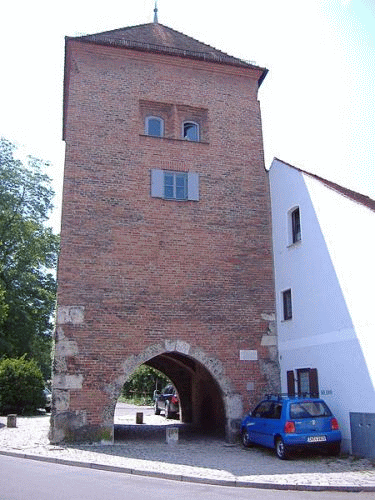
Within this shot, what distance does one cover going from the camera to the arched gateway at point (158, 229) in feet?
52.3

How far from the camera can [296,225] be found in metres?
17.1

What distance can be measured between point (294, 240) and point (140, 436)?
808 cm

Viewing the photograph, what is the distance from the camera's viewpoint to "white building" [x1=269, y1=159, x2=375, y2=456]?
1280cm

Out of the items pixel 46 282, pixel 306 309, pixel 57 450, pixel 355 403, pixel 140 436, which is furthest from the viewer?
pixel 46 282

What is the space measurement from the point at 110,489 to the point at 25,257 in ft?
95.5

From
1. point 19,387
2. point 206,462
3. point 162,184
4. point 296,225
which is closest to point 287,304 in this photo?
point 296,225

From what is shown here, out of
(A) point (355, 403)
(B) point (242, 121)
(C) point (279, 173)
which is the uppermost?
(B) point (242, 121)

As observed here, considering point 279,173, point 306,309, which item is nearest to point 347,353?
point 306,309

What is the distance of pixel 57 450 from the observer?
13.9 meters

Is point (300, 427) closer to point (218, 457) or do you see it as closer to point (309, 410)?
point (309, 410)

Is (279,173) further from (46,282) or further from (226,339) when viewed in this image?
(46,282)

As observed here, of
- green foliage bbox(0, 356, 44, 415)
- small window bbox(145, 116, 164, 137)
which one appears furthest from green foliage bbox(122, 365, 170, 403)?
small window bbox(145, 116, 164, 137)

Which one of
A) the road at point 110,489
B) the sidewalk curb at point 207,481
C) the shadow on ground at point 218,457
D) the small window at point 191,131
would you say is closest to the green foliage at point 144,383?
the shadow on ground at point 218,457

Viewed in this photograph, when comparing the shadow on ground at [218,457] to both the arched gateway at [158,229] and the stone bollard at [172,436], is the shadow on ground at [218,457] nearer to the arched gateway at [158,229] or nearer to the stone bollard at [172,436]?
the stone bollard at [172,436]
